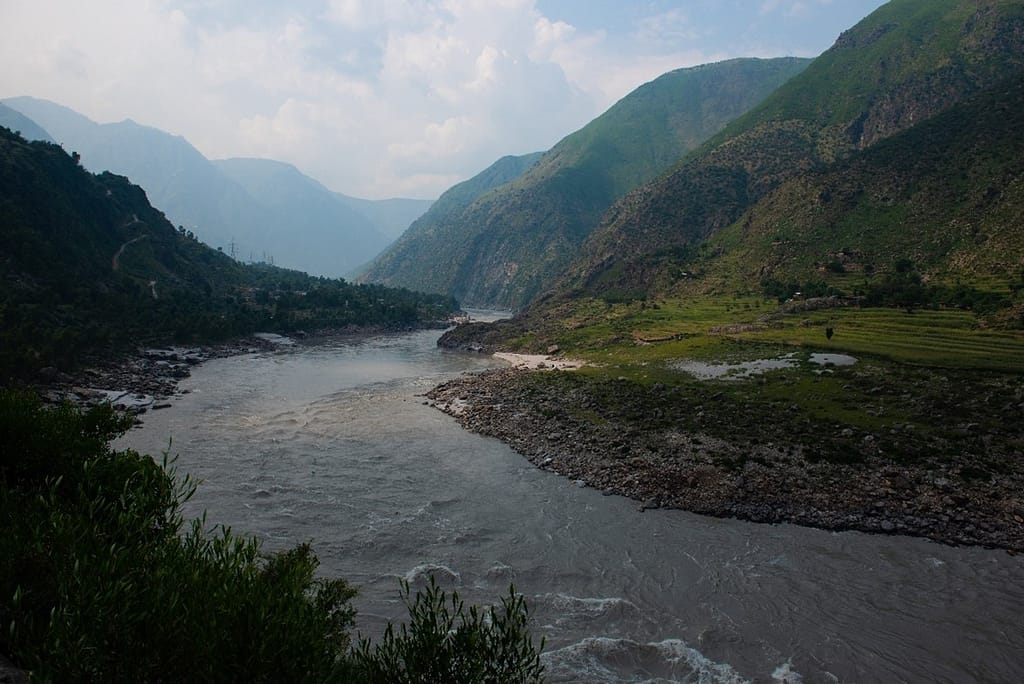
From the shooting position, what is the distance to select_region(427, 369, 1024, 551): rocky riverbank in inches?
1107

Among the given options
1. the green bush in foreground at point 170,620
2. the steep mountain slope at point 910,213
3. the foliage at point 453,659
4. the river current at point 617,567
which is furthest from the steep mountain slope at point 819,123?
the green bush in foreground at point 170,620

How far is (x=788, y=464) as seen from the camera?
3325 centimetres

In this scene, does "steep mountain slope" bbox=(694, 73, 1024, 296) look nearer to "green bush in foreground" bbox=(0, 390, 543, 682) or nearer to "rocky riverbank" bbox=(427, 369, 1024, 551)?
"rocky riverbank" bbox=(427, 369, 1024, 551)

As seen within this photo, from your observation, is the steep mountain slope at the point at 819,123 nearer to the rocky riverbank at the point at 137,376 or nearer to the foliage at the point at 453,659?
the rocky riverbank at the point at 137,376

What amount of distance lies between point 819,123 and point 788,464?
573ft

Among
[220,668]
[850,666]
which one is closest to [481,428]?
[850,666]

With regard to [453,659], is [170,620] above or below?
above

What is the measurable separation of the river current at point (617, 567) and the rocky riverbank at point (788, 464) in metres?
1.33

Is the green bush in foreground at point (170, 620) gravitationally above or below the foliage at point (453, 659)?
above

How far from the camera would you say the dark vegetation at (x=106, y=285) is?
70.1 meters

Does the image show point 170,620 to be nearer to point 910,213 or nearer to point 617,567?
point 617,567

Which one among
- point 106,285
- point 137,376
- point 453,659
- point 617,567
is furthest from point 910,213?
point 106,285

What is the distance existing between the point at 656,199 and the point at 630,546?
174 m

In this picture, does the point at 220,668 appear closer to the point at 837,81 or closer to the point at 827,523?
the point at 827,523
